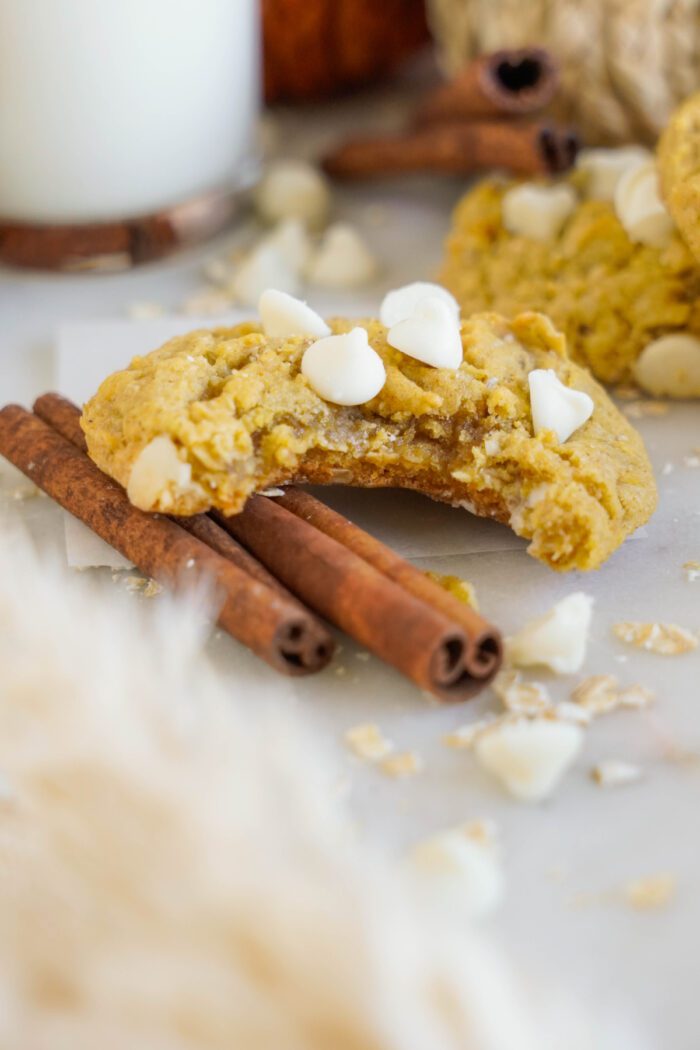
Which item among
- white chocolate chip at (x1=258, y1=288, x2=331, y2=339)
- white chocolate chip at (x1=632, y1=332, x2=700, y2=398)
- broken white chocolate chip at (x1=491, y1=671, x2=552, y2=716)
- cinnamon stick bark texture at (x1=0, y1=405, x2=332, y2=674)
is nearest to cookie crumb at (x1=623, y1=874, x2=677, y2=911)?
broken white chocolate chip at (x1=491, y1=671, x2=552, y2=716)

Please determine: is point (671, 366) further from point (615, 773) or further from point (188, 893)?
point (188, 893)

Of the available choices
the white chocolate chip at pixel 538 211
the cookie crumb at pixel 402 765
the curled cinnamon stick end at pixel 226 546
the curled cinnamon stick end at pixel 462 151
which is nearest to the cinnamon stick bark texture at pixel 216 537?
the curled cinnamon stick end at pixel 226 546

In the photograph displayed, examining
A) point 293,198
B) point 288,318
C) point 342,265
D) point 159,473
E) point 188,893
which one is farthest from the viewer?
point 293,198

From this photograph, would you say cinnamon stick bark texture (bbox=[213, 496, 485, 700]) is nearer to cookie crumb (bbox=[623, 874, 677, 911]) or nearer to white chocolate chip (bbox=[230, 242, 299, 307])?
cookie crumb (bbox=[623, 874, 677, 911])

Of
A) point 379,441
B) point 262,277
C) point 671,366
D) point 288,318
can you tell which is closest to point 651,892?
point 379,441

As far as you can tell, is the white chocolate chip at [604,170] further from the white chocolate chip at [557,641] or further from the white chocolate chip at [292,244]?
the white chocolate chip at [557,641]

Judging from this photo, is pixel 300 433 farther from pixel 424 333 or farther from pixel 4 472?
pixel 4 472

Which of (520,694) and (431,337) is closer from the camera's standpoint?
(520,694)
